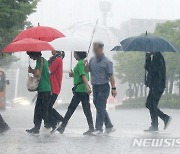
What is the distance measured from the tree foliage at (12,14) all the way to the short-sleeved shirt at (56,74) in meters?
17.3

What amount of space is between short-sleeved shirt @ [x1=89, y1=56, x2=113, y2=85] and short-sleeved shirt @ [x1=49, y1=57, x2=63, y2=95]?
0.70 meters

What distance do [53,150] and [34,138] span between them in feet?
5.82

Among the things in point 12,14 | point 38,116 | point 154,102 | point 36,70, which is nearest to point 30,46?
Result: point 36,70

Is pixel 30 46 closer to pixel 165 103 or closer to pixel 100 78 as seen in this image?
pixel 100 78

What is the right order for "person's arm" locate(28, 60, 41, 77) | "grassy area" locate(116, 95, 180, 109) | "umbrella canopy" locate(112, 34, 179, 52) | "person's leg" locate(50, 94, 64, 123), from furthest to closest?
"grassy area" locate(116, 95, 180, 109)
"umbrella canopy" locate(112, 34, 179, 52)
"person's leg" locate(50, 94, 64, 123)
"person's arm" locate(28, 60, 41, 77)

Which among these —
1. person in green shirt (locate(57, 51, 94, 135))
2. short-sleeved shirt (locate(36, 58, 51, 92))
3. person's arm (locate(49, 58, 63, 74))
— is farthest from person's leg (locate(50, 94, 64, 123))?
short-sleeved shirt (locate(36, 58, 51, 92))

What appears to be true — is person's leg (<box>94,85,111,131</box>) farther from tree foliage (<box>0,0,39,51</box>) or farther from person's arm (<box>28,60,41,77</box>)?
tree foliage (<box>0,0,39,51</box>)

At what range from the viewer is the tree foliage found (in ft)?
97.7

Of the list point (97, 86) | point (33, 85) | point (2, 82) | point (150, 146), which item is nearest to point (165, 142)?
point (150, 146)

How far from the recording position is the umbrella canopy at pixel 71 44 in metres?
12.0

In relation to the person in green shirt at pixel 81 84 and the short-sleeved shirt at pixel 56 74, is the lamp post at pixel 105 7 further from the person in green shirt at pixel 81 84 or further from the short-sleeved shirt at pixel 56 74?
the person in green shirt at pixel 81 84

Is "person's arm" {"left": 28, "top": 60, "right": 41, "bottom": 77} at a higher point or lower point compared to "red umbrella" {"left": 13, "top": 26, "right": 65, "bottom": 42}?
lower

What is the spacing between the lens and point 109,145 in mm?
10289

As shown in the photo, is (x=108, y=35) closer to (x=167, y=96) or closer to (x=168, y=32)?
(x=167, y=96)
